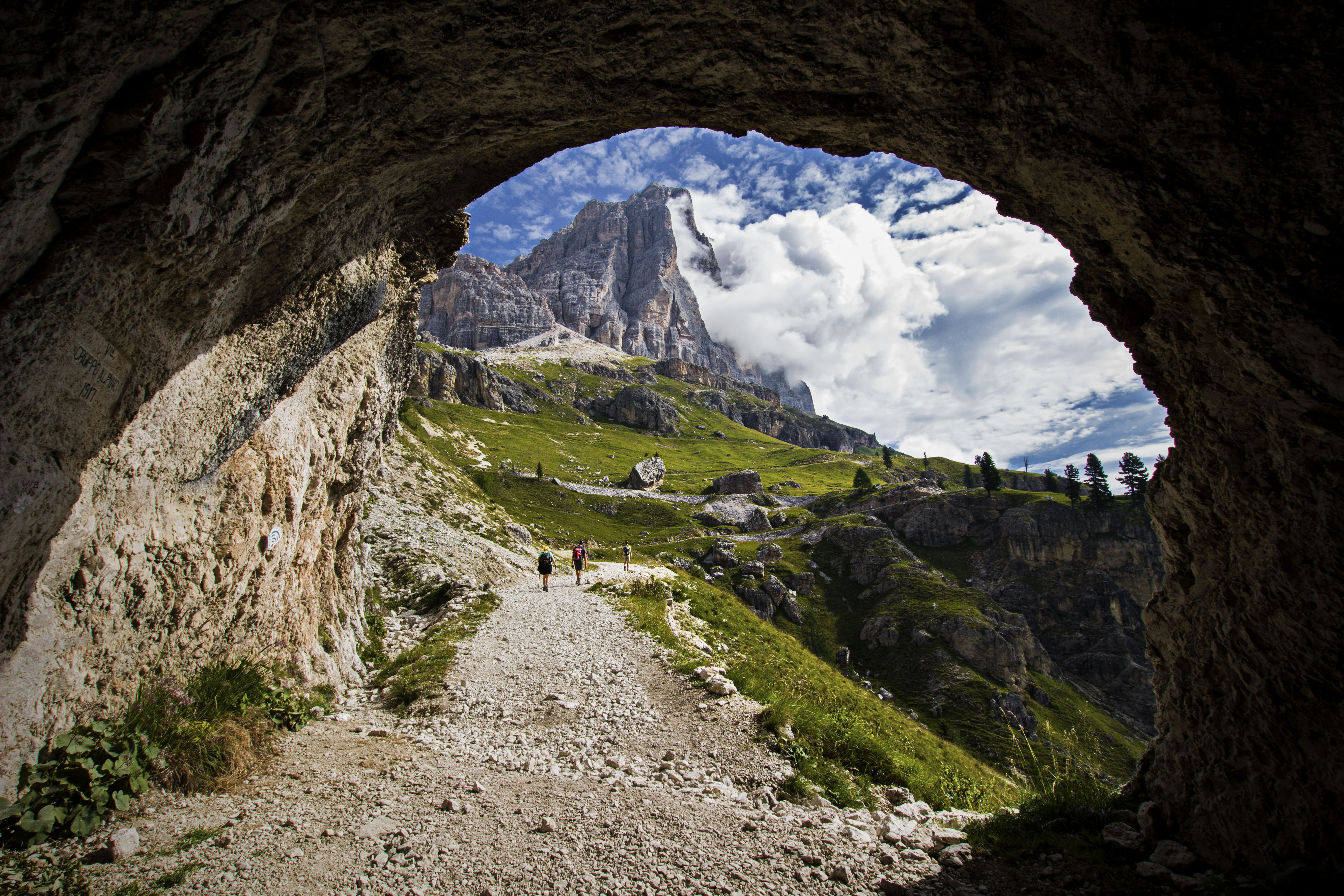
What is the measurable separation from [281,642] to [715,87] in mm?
12641

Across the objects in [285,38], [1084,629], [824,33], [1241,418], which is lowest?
[1084,629]

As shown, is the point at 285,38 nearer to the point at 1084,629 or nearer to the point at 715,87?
the point at 715,87

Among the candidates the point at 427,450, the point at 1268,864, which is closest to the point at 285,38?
the point at 1268,864

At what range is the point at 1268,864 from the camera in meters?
5.01

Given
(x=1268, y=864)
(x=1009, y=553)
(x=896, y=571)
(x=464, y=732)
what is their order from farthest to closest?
(x=1009, y=553), (x=896, y=571), (x=464, y=732), (x=1268, y=864)

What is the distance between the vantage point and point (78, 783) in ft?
19.6

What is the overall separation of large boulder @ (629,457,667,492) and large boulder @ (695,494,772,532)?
25.3m

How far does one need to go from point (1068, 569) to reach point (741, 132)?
15335cm

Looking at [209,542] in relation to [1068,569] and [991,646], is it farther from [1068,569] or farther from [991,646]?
[1068,569]

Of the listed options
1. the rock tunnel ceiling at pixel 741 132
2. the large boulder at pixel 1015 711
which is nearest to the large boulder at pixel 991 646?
the large boulder at pixel 1015 711

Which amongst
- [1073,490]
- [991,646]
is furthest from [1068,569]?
[991,646]

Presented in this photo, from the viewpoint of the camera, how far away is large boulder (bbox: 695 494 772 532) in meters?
129

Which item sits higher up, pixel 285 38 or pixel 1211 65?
pixel 285 38

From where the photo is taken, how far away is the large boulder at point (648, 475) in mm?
158875
